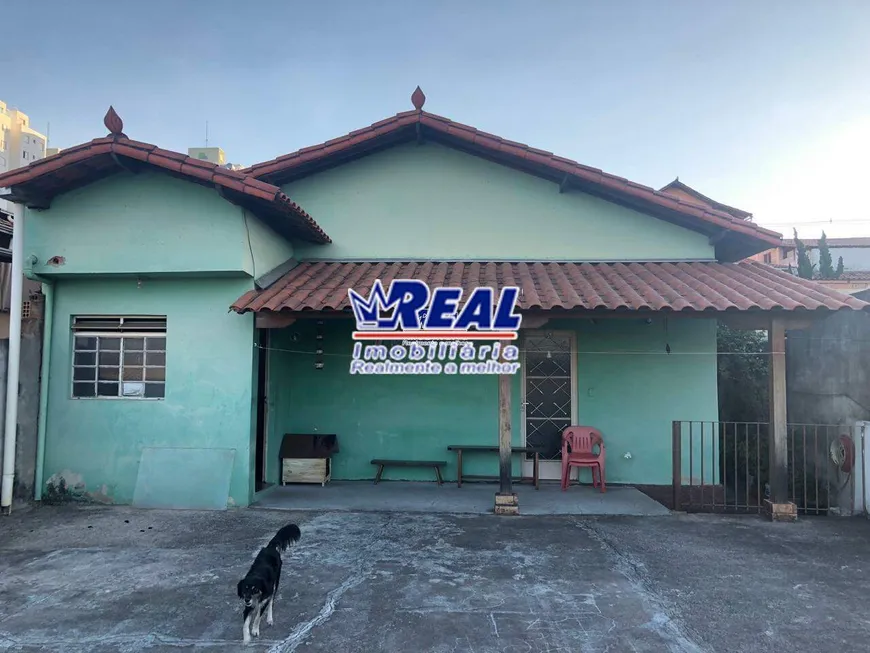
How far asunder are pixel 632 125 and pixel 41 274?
1196 centimetres

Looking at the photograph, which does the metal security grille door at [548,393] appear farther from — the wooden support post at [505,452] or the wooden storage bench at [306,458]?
the wooden storage bench at [306,458]

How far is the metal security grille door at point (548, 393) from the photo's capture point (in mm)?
8930

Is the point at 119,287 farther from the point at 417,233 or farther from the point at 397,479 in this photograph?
the point at 397,479

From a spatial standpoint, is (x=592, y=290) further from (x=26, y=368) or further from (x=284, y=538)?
(x=26, y=368)

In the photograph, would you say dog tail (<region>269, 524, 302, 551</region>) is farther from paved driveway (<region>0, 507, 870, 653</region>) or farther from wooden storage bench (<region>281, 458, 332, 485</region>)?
wooden storage bench (<region>281, 458, 332, 485</region>)

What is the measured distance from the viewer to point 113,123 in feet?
22.3

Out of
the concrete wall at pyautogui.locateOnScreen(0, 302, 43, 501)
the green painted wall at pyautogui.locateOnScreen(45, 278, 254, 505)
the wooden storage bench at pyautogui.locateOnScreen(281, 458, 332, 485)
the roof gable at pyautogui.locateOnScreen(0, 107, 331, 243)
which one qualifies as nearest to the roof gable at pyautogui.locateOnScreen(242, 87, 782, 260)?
the roof gable at pyautogui.locateOnScreen(0, 107, 331, 243)

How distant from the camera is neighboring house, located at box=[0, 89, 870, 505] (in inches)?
279

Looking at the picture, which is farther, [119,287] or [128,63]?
[128,63]

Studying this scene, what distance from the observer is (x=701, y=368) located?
8742 millimetres

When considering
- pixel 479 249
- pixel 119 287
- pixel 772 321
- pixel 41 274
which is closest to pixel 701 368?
pixel 772 321

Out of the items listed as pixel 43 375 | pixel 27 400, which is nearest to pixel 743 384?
pixel 43 375

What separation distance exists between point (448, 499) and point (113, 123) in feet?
21.7

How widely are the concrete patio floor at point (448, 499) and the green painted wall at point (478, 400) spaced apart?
0.44 m
